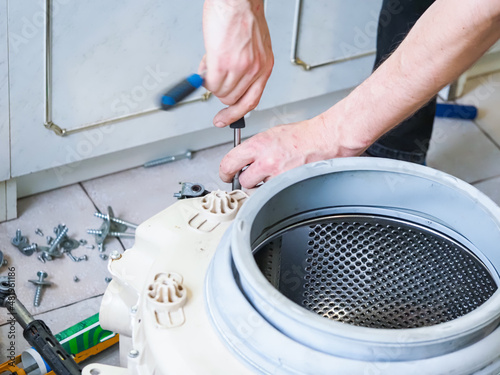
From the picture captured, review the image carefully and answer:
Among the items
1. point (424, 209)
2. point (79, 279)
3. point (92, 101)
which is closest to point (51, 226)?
point (79, 279)

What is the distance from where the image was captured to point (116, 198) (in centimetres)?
153

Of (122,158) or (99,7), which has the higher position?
(99,7)

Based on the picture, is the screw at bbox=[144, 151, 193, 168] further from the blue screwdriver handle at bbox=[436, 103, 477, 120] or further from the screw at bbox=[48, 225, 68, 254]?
the blue screwdriver handle at bbox=[436, 103, 477, 120]

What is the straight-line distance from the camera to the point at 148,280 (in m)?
0.73

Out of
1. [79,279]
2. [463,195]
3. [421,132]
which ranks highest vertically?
[463,195]

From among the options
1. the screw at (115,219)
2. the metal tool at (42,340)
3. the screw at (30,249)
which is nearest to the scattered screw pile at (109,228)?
the screw at (115,219)

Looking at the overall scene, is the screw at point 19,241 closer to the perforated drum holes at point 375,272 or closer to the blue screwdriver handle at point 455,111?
the perforated drum holes at point 375,272

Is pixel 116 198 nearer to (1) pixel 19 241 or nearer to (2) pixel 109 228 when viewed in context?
(2) pixel 109 228

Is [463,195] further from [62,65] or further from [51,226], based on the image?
[51,226]

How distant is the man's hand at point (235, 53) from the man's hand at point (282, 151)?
0.20 feet

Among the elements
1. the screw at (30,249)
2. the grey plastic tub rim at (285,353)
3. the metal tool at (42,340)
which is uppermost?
the grey plastic tub rim at (285,353)

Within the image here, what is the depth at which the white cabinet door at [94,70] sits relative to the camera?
1207 millimetres

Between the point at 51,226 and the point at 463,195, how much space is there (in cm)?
96

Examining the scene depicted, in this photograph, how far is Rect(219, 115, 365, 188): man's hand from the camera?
90 centimetres
